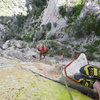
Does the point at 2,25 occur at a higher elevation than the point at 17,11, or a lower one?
lower

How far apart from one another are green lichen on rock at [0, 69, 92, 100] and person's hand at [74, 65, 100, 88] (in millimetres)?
434

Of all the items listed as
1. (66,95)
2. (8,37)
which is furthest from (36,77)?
(8,37)

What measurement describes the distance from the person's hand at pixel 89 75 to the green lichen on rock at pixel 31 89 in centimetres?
43

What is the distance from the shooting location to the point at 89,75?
4.01m

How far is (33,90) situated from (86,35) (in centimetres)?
1867

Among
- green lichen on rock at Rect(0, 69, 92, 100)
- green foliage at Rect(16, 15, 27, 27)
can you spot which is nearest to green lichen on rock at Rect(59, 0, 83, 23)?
green lichen on rock at Rect(0, 69, 92, 100)

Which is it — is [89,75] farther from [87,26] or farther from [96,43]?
[87,26]

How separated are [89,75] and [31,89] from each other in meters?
1.91

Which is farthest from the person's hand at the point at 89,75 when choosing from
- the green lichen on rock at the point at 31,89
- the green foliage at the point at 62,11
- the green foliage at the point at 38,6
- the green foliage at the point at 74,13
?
the green foliage at the point at 38,6

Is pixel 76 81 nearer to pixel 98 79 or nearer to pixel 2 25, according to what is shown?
pixel 98 79

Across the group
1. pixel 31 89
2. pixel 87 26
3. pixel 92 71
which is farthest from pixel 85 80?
pixel 87 26

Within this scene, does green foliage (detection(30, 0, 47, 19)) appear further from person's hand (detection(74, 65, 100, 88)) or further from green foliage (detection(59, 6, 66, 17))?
person's hand (detection(74, 65, 100, 88))

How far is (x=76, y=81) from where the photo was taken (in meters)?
4.59

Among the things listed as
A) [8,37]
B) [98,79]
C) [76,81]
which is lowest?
[8,37]
